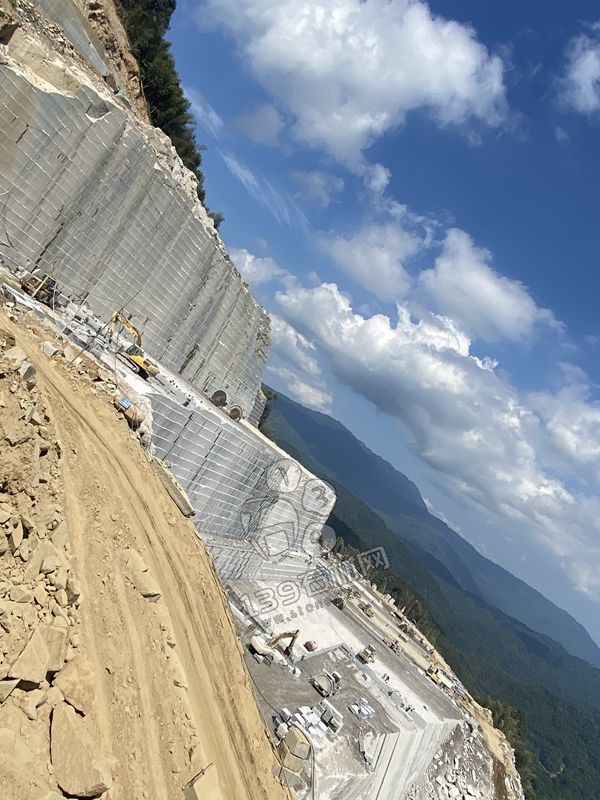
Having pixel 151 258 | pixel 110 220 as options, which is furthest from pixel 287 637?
pixel 110 220

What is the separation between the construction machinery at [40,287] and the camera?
1727cm

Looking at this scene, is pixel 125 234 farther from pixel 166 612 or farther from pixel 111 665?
pixel 111 665

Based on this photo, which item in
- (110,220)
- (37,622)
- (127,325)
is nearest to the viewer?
(37,622)

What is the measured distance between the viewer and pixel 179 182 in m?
23.8

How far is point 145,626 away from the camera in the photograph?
963 cm

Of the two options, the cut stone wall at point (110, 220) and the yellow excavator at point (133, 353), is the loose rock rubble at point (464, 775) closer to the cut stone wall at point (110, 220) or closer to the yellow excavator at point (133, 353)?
the yellow excavator at point (133, 353)

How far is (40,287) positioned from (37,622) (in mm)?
14014

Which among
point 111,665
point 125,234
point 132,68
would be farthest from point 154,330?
point 132,68

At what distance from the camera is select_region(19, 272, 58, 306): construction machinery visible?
1727 centimetres

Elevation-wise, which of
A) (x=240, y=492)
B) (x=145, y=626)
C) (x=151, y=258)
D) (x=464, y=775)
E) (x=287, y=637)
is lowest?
(x=464, y=775)

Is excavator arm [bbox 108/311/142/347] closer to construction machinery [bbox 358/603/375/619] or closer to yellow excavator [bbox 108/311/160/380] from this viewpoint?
yellow excavator [bbox 108/311/160/380]

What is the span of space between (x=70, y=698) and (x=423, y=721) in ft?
73.1

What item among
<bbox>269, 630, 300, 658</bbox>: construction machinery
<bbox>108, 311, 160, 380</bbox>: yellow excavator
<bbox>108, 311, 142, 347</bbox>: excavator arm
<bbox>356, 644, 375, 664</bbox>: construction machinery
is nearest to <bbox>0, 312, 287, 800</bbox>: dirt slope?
<bbox>108, 311, 160, 380</bbox>: yellow excavator

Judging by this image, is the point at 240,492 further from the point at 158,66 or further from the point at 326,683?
the point at 158,66
